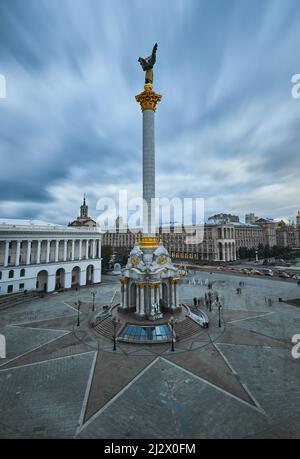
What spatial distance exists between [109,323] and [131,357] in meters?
6.81

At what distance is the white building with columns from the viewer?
128 ft

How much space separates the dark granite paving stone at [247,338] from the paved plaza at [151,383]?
0.30ft

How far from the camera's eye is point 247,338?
2194 centimetres

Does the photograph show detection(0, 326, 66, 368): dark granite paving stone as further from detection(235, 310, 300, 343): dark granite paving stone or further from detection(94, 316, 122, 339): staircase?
detection(235, 310, 300, 343): dark granite paving stone

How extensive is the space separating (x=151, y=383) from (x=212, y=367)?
15.7ft

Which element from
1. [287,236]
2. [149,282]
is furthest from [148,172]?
[287,236]

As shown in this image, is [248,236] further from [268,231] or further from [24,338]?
[24,338]

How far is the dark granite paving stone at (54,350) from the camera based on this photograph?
713 inches

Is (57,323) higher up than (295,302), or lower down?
lower down

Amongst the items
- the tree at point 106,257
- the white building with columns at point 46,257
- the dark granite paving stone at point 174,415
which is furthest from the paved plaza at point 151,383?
the tree at point 106,257

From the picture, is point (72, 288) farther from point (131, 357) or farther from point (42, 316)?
point (131, 357)

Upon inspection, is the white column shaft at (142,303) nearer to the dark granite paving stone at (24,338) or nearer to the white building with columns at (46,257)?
the dark granite paving stone at (24,338)
